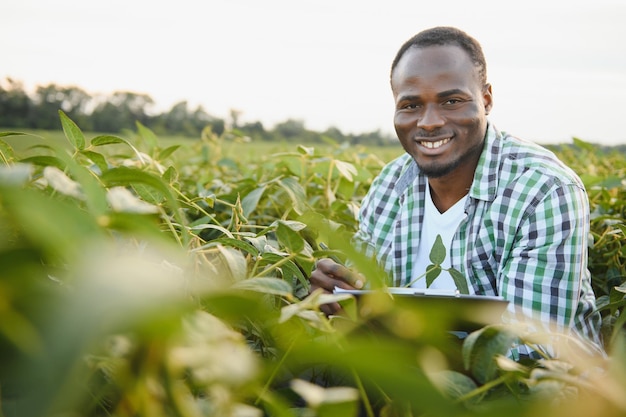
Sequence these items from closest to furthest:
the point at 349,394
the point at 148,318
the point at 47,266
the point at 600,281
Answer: the point at 148,318 < the point at 349,394 < the point at 47,266 < the point at 600,281

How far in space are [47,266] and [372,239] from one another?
1706mm

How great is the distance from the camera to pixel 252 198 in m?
1.71

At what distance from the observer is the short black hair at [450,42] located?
212 cm

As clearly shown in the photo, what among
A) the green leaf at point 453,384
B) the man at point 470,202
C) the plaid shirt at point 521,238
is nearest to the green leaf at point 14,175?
the green leaf at point 453,384

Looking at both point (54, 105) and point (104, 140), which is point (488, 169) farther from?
point (54, 105)

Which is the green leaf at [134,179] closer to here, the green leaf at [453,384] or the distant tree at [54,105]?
the green leaf at [453,384]

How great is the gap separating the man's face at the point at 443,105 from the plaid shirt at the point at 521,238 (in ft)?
0.29

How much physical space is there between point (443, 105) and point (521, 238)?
1.84 feet

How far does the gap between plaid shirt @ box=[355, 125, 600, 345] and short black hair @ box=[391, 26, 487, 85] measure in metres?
0.23

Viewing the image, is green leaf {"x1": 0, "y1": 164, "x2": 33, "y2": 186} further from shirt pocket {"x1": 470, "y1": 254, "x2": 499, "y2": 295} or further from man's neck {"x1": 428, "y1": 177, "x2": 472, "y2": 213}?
man's neck {"x1": 428, "y1": 177, "x2": 472, "y2": 213}

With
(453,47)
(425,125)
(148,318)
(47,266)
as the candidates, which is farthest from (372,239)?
(148,318)

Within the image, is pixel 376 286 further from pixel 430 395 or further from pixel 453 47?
pixel 453 47

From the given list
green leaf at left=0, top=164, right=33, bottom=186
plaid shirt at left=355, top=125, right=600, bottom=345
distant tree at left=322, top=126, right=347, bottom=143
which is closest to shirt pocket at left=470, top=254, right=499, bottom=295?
plaid shirt at left=355, top=125, right=600, bottom=345

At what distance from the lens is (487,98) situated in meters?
2.31
